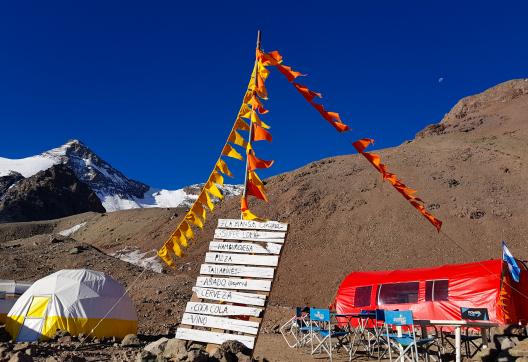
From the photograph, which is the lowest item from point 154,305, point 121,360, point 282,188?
point 121,360

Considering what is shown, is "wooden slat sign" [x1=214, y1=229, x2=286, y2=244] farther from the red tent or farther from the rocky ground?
the red tent

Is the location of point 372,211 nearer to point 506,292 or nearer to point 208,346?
point 506,292

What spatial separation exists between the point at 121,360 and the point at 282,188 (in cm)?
4249

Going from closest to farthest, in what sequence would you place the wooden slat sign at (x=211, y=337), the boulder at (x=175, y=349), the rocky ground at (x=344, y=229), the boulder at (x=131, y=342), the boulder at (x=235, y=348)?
the boulder at (x=175, y=349) → the boulder at (x=235, y=348) → the wooden slat sign at (x=211, y=337) → the boulder at (x=131, y=342) → the rocky ground at (x=344, y=229)

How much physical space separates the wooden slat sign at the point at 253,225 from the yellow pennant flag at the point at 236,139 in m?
1.84

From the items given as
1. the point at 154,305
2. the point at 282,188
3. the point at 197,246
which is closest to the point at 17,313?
the point at 154,305

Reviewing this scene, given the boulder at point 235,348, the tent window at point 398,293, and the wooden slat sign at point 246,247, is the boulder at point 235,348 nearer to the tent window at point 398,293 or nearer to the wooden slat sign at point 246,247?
the wooden slat sign at point 246,247

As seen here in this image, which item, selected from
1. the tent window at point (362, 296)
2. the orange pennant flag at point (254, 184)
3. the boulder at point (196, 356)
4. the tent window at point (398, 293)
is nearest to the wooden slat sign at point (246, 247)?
the orange pennant flag at point (254, 184)

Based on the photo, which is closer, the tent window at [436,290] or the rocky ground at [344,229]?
the tent window at [436,290]

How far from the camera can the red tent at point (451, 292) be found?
13.8 m

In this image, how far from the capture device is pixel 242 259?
738 cm

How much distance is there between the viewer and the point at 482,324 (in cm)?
841

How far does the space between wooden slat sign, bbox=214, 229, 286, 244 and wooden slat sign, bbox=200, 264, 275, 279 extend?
0.45 metres

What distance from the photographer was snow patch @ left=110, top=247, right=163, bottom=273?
123 feet
